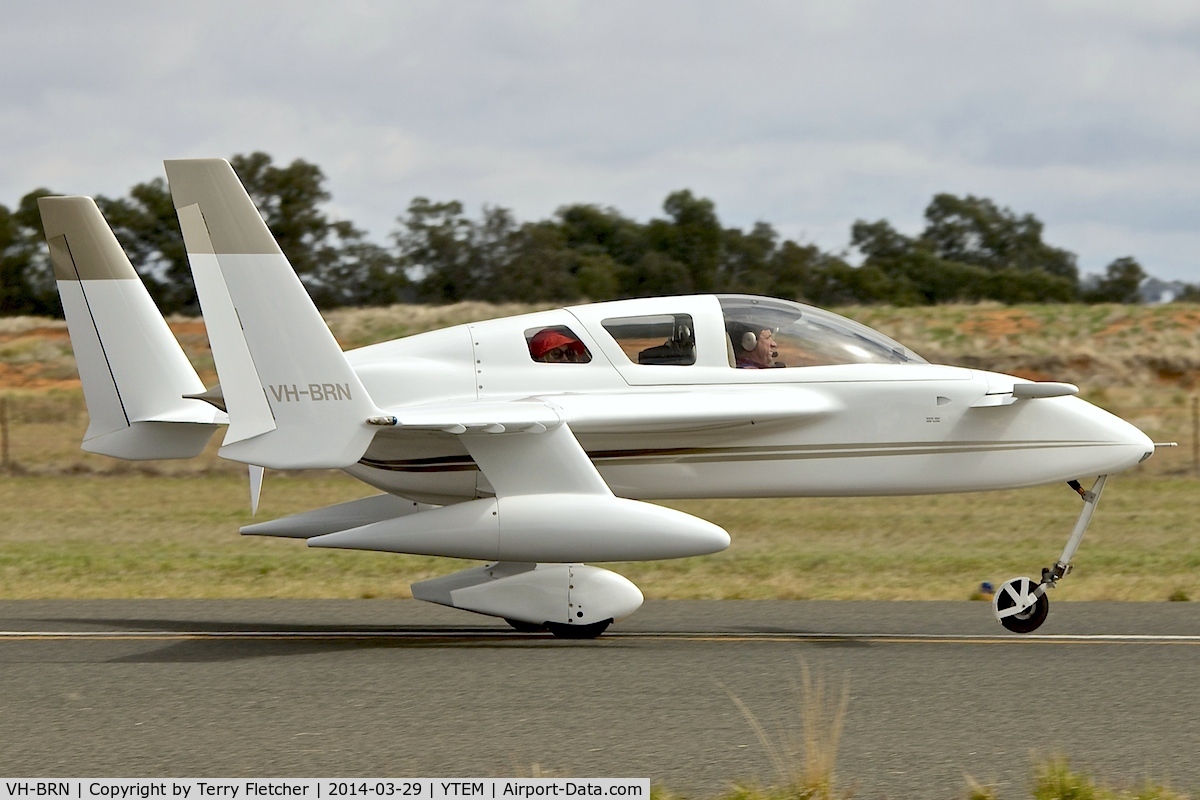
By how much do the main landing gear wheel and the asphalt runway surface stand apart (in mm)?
162

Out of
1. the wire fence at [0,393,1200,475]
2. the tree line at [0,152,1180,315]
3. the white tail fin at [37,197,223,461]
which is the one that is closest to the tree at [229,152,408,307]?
the tree line at [0,152,1180,315]

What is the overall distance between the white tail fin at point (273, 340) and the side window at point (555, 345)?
1.43 metres

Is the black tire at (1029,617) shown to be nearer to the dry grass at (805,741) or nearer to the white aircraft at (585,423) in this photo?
the white aircraft at (585,423)

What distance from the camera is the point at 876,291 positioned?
6862cm

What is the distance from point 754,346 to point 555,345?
1.44 m

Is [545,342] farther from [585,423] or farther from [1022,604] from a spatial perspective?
[1022,604]

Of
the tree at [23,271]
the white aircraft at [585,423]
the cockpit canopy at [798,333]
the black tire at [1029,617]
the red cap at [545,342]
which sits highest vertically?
the tree at [23,271]

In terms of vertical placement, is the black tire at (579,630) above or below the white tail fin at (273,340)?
below

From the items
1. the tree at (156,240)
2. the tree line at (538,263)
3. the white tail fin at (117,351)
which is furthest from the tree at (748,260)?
the white tail fin at (117,351)

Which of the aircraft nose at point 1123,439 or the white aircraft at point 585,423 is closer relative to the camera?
the white aircraft at point 585,423

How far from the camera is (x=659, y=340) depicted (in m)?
11.0

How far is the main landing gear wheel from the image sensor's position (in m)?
10.6

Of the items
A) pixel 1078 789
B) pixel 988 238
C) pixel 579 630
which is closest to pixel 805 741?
pixel 1078 789

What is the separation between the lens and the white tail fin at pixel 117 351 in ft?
40.1
